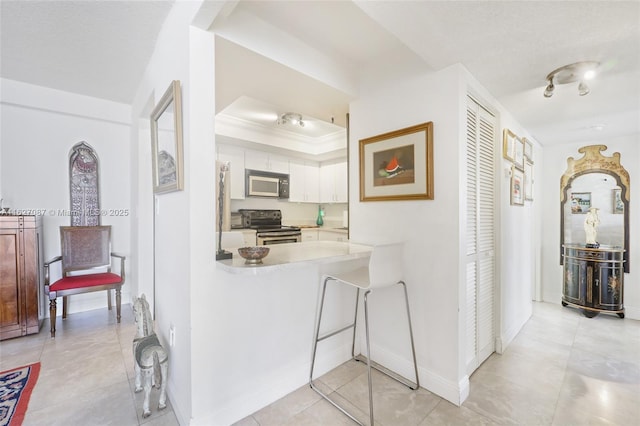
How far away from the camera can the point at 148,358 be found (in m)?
1.58

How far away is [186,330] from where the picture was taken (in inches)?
56.4

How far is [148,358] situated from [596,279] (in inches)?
180

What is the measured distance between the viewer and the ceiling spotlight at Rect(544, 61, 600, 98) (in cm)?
175

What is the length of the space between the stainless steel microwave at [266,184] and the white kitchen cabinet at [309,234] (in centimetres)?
69

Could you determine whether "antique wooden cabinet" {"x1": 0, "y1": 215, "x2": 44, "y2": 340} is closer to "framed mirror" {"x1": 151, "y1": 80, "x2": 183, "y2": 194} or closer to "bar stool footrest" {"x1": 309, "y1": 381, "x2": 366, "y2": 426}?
"framed mirror" {"x1": 151, "y1": 80, "x2": 183, "y2": 194}

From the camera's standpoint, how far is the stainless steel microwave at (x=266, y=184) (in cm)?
417

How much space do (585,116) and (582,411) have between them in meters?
2.66

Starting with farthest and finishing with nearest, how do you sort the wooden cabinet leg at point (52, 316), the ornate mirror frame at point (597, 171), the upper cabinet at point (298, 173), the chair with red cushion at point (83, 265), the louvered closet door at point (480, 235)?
the upper cabinet at point (298, 173) < the ornate mirror frame at point (597, 171) < the chair with red cushion at point (83, 265) < the wooden cabinet leg at point (52, 316) < the louvered closet door at point (480, 235)

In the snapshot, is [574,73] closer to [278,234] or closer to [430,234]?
[430,234]

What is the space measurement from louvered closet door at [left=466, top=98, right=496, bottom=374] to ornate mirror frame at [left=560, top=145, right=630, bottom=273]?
230cm

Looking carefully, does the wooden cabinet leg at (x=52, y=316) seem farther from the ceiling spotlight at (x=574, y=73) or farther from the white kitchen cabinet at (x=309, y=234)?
the ceiling spotlight at (x=574, y=73)

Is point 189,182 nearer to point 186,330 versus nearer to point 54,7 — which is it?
point 186,330

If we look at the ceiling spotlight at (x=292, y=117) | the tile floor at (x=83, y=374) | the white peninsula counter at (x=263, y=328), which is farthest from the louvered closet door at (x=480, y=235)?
the tile floor at (x=83, y=374)

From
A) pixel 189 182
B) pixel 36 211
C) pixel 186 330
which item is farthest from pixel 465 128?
pixel 36 211
